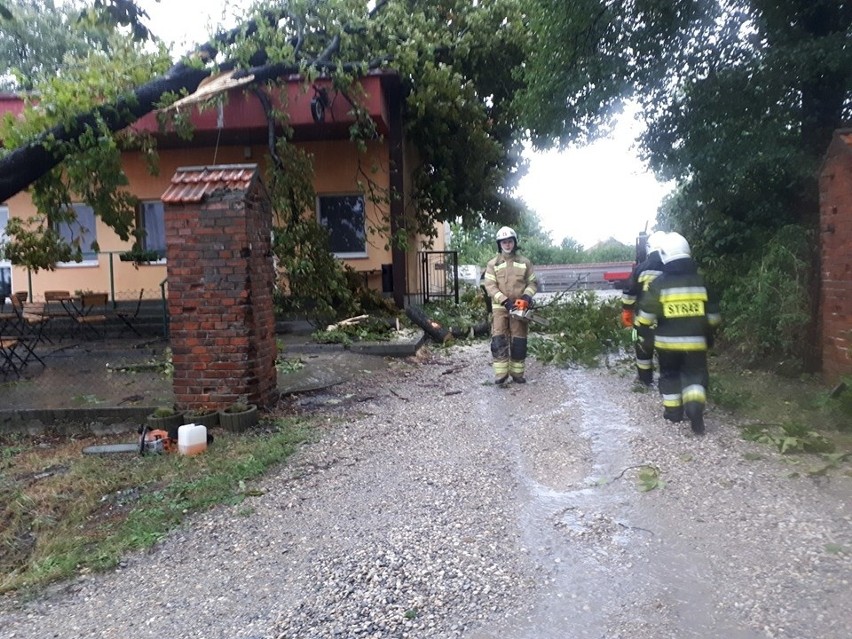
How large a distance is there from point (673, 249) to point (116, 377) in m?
6.87

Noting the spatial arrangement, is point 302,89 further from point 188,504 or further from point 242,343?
point 188,504

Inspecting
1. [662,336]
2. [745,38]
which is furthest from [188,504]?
[745,38]

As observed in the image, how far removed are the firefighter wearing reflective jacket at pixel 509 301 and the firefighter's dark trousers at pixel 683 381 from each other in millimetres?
2679

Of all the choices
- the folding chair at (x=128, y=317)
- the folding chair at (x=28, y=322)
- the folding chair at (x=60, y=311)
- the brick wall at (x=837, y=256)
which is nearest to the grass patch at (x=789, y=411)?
the brick wall at (x=837, y=256)

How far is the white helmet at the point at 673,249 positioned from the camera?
6.07 m

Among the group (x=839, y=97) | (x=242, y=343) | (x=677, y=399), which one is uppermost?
(x=839, y=97)

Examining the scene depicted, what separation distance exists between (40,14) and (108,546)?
25.7m

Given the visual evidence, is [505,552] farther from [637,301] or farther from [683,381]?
[637,301]

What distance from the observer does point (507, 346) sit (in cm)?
887

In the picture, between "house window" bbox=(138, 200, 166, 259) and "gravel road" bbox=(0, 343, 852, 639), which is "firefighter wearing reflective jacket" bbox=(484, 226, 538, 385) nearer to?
"gravel road" bbox=(0, 343, 852, 639)

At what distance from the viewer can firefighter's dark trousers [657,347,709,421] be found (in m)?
5.97

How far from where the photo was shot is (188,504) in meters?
4.96

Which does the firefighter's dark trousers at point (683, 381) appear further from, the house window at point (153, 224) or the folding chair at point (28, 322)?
the house window at point (153, 224)

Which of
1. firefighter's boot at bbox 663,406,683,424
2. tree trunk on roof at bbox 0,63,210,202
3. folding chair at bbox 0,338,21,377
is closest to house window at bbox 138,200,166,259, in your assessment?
folding chair at bbox 0,338,21,377
